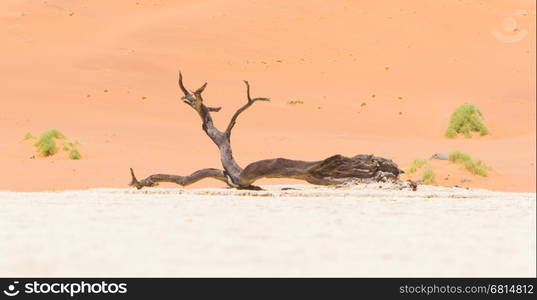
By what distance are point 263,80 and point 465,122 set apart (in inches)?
378

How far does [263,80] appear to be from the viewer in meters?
35.6

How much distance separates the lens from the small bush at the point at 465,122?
2808cm

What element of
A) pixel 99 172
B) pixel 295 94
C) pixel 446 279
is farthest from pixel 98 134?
pixel 446 279

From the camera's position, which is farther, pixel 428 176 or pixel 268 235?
pixel 428 176

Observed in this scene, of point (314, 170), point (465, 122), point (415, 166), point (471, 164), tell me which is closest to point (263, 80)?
point (465, 122)

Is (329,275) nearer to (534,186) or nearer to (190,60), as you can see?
(534,186)

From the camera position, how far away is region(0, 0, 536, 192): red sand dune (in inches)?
918

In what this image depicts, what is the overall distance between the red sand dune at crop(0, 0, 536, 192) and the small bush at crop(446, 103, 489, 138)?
1.46 ft

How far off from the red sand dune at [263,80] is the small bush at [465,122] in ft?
1.46

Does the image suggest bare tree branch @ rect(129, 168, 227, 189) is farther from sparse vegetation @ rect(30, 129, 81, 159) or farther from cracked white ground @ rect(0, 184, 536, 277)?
sparse vegetation @ rect(30, 129, 81, 159)

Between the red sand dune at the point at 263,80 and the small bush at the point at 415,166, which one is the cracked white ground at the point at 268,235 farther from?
the red sand dune at the point at 263,80

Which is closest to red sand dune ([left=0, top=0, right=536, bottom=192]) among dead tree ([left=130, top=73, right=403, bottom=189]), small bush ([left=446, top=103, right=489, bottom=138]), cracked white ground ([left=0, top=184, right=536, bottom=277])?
small bush ([left=446, top=103, right=489, bottom=138])

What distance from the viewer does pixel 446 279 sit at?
19.7ft

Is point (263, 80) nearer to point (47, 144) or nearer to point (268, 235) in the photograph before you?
point (47, 144)
